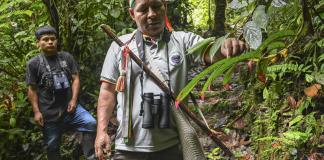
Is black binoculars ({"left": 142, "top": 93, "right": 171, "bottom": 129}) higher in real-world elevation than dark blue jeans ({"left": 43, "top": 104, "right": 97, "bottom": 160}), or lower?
higher

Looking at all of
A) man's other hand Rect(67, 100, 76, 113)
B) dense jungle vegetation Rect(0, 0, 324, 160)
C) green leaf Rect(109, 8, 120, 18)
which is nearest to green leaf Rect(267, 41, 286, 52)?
dense jungle vegetation Rect(0, 0, 324, 160)

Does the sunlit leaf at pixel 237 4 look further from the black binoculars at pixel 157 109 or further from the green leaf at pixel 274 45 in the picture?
the black binoculars at pixel 157 109

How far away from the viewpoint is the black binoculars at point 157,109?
268 cm

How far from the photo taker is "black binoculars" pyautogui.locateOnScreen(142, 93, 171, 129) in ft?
8.80

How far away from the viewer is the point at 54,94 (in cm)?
549

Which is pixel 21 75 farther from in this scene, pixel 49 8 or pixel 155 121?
pixel 155 121

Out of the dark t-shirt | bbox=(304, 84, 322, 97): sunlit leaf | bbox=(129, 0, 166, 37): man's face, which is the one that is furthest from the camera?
the dark t-shirt

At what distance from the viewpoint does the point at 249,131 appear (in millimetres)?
5223

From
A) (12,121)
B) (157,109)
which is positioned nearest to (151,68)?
(157,109)

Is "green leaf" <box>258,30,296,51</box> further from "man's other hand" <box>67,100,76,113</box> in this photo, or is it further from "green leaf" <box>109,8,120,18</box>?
"green leaf" <box>109,8,120,18</box>

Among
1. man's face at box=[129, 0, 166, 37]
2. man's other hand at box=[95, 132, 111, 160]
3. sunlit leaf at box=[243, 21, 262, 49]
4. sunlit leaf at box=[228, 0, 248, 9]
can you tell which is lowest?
man's other hand at box=[95, 132, 111, 160]

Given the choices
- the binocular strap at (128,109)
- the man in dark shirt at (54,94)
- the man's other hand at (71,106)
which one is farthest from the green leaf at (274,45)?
the man's other hand at (71,106)

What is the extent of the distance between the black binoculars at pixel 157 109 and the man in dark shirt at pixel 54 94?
296cm

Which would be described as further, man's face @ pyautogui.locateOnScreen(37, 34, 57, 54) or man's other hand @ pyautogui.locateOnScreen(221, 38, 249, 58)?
man's face @ pyautogui.locateOnScreen(37, 34, 57, 54)
